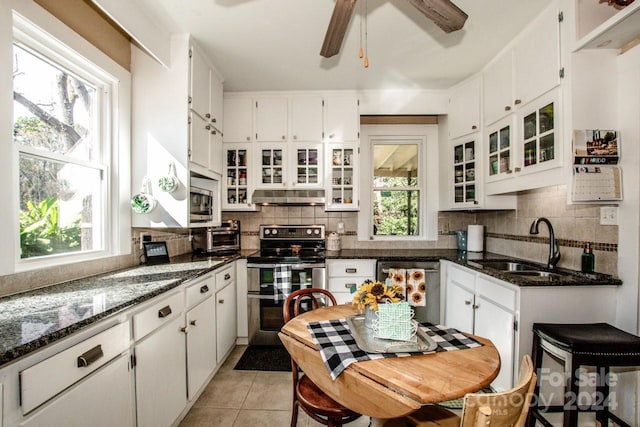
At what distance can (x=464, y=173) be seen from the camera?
10.0 ft

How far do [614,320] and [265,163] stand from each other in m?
3.15

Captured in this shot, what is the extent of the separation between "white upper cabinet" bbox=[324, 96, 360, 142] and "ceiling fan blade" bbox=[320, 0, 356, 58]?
1349 millimetres

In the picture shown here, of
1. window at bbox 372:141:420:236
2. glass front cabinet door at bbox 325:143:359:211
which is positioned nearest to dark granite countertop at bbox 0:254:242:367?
glass front cabinet door at bbox 325:143:359:211

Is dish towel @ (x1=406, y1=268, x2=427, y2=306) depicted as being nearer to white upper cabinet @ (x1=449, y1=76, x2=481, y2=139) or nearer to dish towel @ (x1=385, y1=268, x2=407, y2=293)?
dish towel @ (x1=385, y1=268, x2=407, y2=293)

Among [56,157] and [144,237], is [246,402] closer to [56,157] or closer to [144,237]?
[144,237]

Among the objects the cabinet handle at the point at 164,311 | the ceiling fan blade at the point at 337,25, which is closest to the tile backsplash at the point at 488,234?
the cabinet handle at the point at 164,311

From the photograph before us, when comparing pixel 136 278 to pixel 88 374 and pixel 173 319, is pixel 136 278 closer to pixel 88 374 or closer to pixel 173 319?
pixel 173 319

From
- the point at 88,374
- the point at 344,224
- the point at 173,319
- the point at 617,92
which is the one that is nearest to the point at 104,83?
the point at 173,319

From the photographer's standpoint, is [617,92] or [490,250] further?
[490,250]

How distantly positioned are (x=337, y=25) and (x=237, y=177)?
2088 mm

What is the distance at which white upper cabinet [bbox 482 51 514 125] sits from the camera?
2.39 metres

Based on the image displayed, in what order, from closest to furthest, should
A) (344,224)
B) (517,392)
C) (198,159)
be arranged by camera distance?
(517,392), (198,159), (344,224)

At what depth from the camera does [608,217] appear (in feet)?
6.10

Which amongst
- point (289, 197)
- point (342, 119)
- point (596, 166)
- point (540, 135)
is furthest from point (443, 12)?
point (289, 197)
